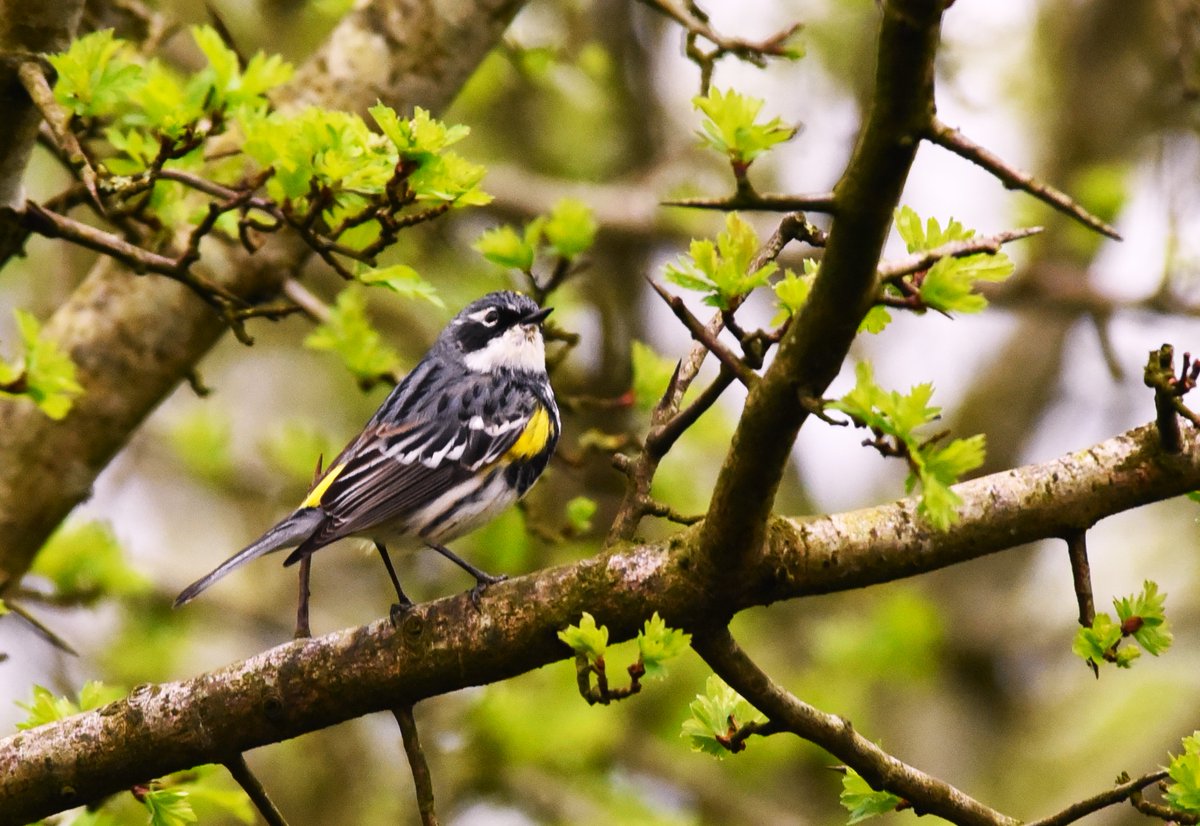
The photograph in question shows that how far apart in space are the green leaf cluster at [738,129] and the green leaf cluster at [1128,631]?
1.44 m

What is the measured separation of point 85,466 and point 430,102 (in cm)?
219

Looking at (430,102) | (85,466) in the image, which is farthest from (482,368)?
(85,466)

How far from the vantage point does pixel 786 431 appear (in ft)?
9.66

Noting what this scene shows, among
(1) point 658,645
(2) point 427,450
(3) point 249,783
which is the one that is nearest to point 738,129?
(1) point 658,645

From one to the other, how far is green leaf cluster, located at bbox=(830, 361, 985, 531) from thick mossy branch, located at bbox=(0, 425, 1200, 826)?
2.07 ft

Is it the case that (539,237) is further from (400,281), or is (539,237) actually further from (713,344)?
(713,344)

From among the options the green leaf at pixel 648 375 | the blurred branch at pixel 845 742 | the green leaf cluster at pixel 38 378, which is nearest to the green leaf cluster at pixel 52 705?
the green leaf cluster at pixel 38 378

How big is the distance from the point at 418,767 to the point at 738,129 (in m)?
1.95

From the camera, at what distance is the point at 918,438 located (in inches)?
110

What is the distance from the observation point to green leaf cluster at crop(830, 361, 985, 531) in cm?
268

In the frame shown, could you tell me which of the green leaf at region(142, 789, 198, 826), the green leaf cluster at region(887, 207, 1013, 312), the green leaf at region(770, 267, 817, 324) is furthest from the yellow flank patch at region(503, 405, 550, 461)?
the green leaf cluster at region(887, 207, 1013, 312)

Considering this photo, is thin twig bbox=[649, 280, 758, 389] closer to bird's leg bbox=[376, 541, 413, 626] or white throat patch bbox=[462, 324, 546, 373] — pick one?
bird's leg bbox=[376, 541, 413, 626]

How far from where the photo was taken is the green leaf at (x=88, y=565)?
6.39m

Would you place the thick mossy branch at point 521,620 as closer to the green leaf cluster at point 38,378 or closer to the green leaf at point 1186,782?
the green leaf at point 1186,782
